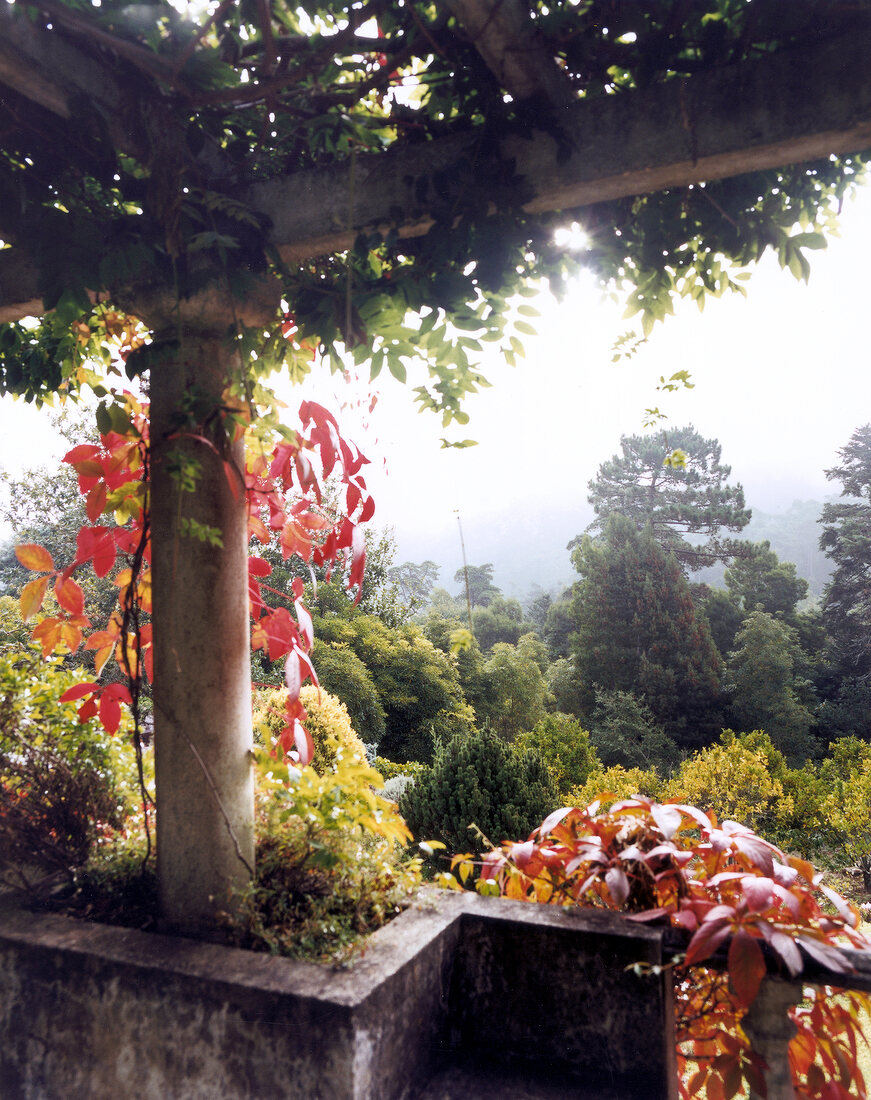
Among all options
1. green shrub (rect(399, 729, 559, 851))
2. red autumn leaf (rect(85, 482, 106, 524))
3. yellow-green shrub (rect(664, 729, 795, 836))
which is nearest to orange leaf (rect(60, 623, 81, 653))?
red autumn leaf (rect(85, 482, 106, 524))

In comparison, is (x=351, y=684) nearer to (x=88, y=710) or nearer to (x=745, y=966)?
(x=88, y=710)

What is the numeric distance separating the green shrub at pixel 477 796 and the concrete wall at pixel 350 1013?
249 centimetres

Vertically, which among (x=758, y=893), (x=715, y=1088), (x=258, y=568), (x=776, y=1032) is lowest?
(x=715, y=1088)

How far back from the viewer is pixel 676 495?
26781 mm

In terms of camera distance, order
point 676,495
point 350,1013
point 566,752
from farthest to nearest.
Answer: point 676,495
point 566,752
point 350,1013

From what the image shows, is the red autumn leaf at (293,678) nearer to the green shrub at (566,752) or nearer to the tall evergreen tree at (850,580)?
the green shrub at (566,752)

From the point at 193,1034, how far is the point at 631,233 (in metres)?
1.69

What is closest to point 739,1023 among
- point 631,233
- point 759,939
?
point 759,939

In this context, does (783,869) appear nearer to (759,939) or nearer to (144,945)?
(759,939)

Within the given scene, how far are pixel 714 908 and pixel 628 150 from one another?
1.27 metres

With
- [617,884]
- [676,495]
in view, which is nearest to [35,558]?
[617,884]

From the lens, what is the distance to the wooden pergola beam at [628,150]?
102 cm

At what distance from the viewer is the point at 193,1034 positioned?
108cm

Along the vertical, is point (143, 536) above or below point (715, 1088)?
above
